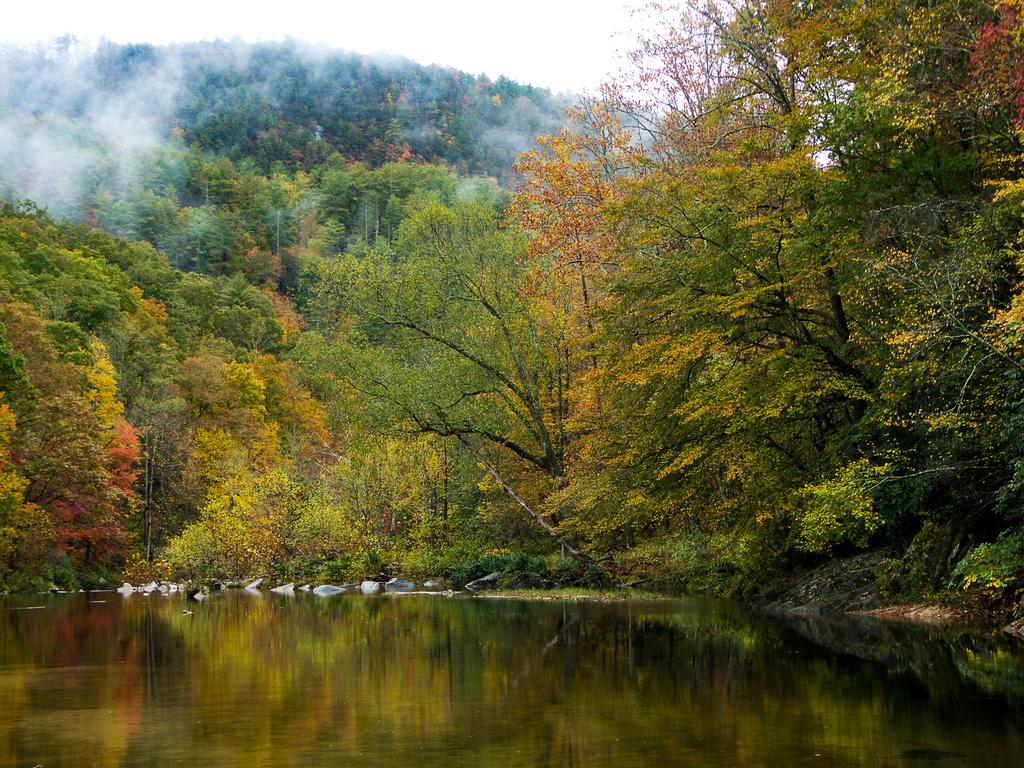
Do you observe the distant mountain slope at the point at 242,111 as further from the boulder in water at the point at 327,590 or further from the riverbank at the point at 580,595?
the riverbank at the point at 580,595

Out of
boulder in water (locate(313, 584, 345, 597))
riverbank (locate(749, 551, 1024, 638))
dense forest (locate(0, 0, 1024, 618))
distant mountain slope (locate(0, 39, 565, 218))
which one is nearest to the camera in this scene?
riverbank (locate(749, 551, 1024, 638))

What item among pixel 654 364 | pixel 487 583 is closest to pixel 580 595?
pixel 487 583

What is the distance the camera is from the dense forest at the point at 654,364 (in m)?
14.7

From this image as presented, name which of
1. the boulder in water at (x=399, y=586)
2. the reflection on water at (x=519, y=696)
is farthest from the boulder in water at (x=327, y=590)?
the reflection on water at (x=519, y=696)

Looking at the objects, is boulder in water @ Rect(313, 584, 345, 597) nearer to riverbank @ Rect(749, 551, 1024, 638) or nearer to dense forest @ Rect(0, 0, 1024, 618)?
dense forest @ Rect(0, 0, 1024, 618)

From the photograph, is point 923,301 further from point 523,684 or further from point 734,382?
point 523,684

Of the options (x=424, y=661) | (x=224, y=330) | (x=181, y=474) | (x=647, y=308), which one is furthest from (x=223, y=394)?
(x=424, y=661)

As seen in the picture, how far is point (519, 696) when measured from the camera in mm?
8883

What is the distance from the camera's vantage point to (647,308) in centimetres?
1944

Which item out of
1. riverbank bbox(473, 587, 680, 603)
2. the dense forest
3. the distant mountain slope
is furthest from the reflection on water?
the distant mountain slope

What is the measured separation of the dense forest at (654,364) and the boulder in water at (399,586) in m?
1.36

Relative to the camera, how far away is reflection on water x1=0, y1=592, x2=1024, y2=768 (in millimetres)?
6500

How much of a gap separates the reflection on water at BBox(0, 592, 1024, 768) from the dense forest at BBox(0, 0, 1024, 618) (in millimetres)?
3423

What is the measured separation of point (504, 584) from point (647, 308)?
1104 centimetres
